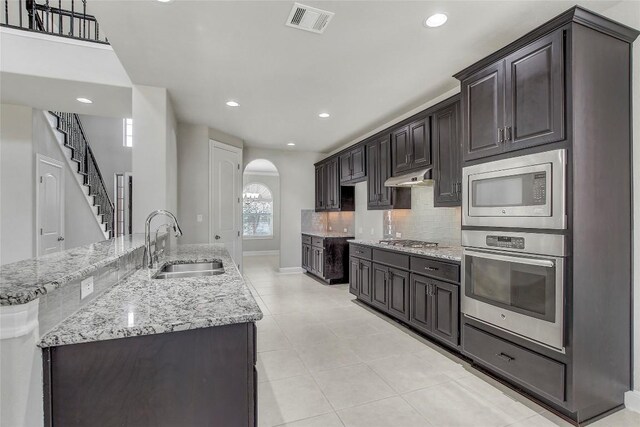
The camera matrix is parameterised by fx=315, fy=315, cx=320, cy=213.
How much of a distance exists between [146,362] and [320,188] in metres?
5.91

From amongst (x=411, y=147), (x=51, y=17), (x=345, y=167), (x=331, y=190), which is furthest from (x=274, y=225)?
(x=51, y=17)

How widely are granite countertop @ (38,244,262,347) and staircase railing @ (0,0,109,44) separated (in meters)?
2.97

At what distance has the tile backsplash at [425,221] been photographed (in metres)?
3.69

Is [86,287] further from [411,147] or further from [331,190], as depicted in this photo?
[331,190]

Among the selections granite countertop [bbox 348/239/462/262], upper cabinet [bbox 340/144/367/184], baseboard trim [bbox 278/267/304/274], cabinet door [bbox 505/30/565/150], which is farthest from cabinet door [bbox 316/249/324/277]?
cabinet door [bbox 505/30/565/150]

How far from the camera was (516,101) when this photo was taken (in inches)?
86.7

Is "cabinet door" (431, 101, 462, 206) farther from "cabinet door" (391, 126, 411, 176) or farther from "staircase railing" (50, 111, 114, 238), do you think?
"staircase railing" (50, 111, 114, 238)

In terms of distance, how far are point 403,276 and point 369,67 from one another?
2.20 metres

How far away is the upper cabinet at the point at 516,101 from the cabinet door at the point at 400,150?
1302 millimetres

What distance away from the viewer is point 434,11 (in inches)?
85.3

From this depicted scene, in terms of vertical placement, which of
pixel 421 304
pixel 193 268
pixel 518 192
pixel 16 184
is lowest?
pixel 421 304

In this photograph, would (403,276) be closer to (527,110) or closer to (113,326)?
(527,110)

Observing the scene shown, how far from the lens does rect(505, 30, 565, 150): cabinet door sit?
6.43 ft

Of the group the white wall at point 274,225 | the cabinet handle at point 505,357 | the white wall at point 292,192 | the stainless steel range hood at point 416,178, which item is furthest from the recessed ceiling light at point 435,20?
the white wall at point 274,225
